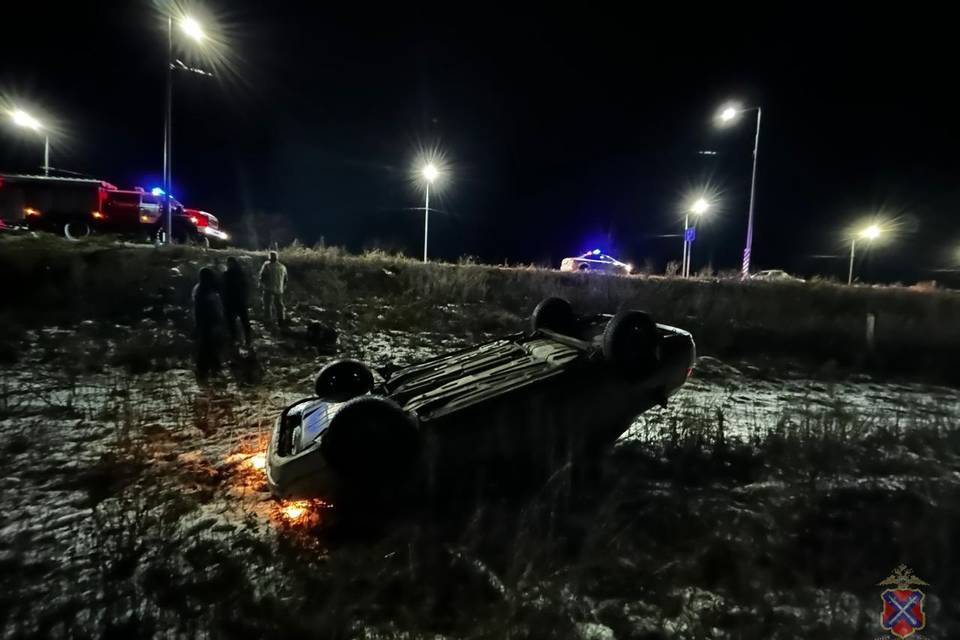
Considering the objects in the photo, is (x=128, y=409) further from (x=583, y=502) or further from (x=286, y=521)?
(x=583, y=502)

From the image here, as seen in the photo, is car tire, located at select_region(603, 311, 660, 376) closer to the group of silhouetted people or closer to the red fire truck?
the group of silhouetted people

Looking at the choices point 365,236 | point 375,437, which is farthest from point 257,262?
point 365,236

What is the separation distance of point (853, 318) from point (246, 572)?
14.4 meters

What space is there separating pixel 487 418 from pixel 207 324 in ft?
18.8

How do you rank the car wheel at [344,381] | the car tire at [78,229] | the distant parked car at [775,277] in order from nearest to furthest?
the car wheel at [344,381], the car tire at [78,229], the distant parked car at [775,277]

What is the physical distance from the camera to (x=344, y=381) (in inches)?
199

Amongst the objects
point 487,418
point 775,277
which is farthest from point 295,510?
point 775,277

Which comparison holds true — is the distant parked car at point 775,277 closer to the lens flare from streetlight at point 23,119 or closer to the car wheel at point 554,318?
the car wheel at point 554,318

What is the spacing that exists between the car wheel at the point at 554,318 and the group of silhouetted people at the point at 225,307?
5.00 m

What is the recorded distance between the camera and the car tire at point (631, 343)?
3.93m

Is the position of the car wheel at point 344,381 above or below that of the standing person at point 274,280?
below

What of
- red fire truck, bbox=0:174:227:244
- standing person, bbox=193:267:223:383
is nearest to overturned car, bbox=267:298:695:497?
standing person, bbox=193:267:223:383

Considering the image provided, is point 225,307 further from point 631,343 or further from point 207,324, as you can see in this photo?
point 631,343

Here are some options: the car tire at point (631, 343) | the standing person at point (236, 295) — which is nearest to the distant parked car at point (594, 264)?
the standing person at point (236, 295)
